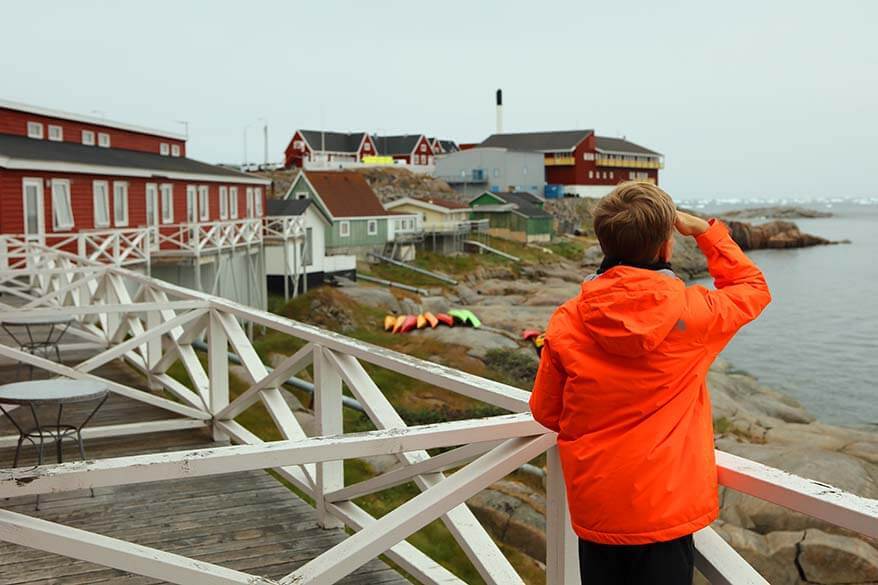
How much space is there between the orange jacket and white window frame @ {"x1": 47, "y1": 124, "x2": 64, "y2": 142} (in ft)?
113

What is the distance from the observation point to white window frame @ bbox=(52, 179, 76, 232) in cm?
2384

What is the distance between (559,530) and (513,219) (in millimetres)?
64470

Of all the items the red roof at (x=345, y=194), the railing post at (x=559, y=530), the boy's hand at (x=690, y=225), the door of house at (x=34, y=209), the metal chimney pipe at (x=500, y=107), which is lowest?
the railing post at (x=559, y=530)

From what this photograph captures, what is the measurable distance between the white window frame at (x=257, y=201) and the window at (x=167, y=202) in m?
10.4

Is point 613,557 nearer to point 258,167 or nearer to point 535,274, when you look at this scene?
point 535,274

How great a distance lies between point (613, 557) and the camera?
2.62 meters

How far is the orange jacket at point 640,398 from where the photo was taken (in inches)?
96.0

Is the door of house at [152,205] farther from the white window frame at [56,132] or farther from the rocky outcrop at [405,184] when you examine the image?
the rocky outcrop at [405,184]

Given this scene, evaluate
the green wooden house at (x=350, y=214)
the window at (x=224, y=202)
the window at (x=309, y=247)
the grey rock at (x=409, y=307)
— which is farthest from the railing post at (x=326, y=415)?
the green wooden house at (x=350, y=214)

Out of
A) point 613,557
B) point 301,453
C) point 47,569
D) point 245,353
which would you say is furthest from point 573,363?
point 245,353

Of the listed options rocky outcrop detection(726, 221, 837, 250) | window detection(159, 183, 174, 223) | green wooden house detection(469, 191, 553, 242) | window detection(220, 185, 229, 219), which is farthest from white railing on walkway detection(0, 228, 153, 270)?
rocky outcrop detection(726, 221, 837, 250)

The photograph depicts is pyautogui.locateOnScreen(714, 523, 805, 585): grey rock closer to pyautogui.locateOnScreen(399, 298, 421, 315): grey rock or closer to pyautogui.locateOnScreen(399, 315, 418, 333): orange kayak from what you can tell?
pyautogui.locateOnScreen(399, 315, 418, 333): orange kayak

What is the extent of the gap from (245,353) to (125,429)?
140 cm

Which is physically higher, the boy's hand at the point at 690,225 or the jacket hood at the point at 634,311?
the boy's hand at the point at 690,225
